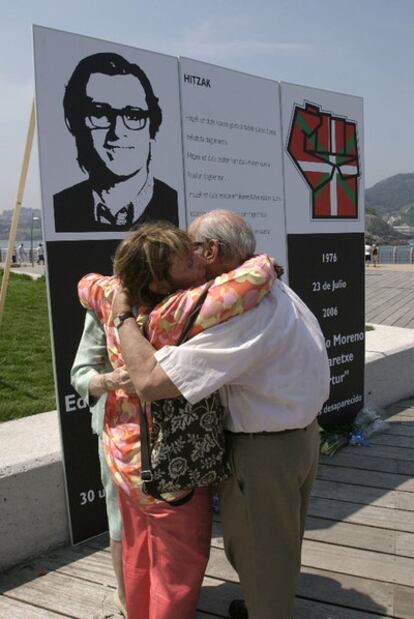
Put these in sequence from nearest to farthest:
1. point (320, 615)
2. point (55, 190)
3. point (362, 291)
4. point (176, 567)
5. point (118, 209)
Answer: point (176, 567) → point (320, 615) → point (55, 190) → point (118, 209) → point (362, 291)

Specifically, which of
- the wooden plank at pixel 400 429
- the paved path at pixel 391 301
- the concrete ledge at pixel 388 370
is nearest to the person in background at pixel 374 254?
the paved path at pixel 391 301

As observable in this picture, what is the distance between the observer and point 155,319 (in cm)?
179

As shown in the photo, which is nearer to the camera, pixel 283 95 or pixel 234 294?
pixel 234 294

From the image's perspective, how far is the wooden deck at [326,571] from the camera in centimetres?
256

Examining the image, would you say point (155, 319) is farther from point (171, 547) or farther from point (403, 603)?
point (403, 603)

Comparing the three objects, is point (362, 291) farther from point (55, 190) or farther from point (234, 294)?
point (234, 294)

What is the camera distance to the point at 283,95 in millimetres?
3963

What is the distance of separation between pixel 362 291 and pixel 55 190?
292 cm

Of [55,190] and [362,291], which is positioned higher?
[55,190]

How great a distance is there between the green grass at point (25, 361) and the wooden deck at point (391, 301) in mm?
5208

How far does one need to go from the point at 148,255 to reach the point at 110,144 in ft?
4.62

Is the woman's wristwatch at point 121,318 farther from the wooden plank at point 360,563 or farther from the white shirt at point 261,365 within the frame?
the wooden plank at point 360,563

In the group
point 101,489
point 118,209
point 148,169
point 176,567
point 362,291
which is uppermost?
point 148,169

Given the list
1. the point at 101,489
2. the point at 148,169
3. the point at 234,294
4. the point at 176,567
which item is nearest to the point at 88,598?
the point at 101,489
